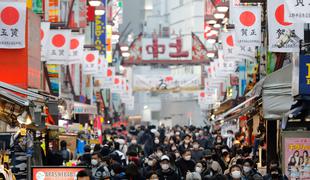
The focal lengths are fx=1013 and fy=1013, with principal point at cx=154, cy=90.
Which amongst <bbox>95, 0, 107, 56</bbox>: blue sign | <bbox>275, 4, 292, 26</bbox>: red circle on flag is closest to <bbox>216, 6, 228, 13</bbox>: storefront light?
<bbox>275, 4, 292, 26</bbox>: red circle on flag

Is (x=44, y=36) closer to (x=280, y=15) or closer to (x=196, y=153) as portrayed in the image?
(x=196, y=153)

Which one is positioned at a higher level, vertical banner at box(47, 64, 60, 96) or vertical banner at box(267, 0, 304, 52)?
vertical banner at box(267, 0, 304, 52)

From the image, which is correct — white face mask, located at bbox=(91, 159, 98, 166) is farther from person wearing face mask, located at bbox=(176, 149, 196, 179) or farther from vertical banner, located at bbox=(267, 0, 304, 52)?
vertical banner, located at bbox=(267, 0, 304, 52)

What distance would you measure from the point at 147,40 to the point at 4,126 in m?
53.5

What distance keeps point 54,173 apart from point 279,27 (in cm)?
639

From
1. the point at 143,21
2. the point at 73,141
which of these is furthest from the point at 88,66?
the point at 143,21

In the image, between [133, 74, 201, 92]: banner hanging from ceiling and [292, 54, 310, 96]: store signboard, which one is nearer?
[292, 54, 310, 96]: store signboard

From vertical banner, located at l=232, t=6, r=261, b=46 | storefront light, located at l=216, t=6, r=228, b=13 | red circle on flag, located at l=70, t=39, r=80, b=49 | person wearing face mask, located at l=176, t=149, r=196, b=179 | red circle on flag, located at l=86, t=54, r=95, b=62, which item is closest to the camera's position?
person wearing face mask, located at l=176, t=149, r=196, b=179

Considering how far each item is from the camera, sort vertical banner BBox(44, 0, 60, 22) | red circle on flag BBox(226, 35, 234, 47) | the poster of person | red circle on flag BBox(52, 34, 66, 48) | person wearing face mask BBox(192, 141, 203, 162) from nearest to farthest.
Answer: the poster of person
person wearing face mask BBox(192, 141, 203, 162)
red circle on flag BBox(52, 34, 66, 48)
vertical banner BBox(44, 0, 60, 22)
red circle on flag BBox(226, 35, 234, 47)

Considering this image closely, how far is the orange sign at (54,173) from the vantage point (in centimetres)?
1533

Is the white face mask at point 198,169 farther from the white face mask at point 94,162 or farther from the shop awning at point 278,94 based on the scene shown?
the white face mask at point 94,162

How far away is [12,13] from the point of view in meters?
22.0

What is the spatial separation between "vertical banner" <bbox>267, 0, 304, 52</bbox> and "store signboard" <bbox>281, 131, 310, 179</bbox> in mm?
1819

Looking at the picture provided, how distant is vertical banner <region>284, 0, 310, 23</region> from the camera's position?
15078 millimetres
